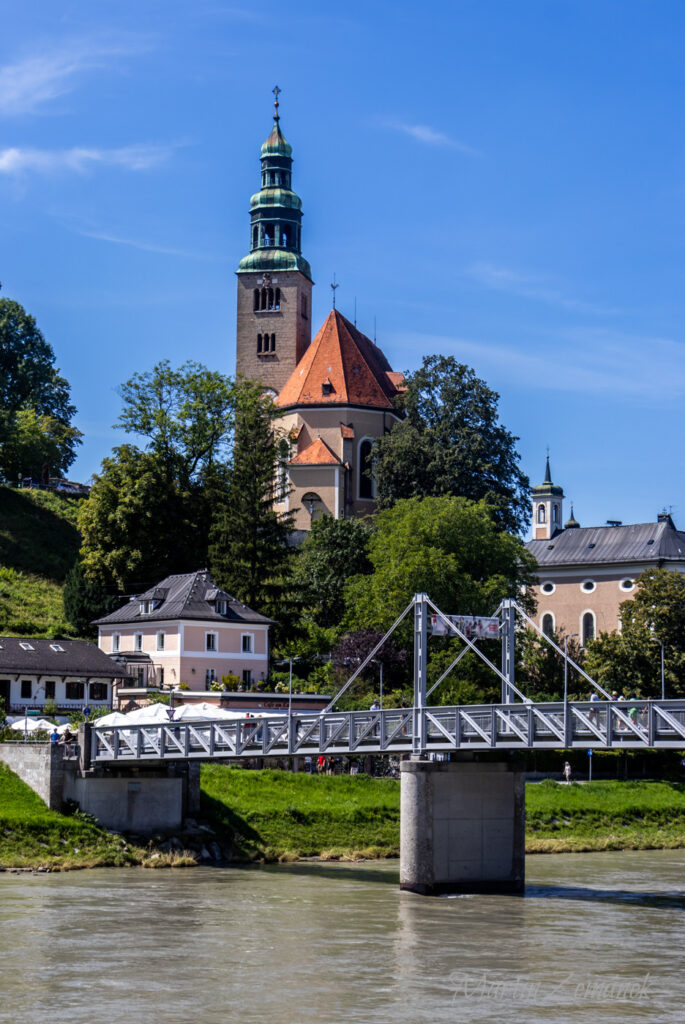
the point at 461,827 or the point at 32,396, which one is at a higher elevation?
the point at 32,396

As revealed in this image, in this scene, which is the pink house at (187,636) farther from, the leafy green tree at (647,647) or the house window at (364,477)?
the house window at (364,477)

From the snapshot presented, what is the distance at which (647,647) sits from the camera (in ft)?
230

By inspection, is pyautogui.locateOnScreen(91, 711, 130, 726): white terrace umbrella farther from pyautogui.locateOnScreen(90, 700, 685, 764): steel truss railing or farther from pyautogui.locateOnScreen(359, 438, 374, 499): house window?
pyautogui.locateOnScreen(359, 438, 374, 499): house window

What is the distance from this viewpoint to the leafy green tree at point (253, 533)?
73.9 meters

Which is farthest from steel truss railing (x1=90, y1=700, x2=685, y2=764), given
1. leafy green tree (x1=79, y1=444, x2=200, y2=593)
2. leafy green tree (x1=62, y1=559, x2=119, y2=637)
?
leafy green tree (x1=79, y1=444, x2=200, y2=593)

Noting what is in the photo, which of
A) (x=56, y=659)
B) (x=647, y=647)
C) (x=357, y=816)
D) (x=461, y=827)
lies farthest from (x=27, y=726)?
(x=647, y=647)

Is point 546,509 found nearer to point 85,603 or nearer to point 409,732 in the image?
point 85,603

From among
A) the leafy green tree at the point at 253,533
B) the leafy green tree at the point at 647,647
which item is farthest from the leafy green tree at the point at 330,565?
the leafy green tree at the point at 647,647

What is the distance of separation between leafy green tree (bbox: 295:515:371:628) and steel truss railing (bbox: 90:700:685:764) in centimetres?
3379

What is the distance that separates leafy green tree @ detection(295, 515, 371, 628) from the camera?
261 ft

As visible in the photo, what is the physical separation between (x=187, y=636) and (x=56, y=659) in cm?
639

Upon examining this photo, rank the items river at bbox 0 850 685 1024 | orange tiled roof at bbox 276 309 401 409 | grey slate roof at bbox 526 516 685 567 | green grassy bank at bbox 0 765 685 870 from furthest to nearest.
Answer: orange tiled roof at bbox 276 309 401 409, grey slate roof at bbox 526 516 685 567, green grassy bank at bbox 0 765 685 870, river at bbox 0 850 685 1024

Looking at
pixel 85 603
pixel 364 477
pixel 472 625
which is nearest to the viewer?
pixel 472 625

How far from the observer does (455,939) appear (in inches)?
1128
